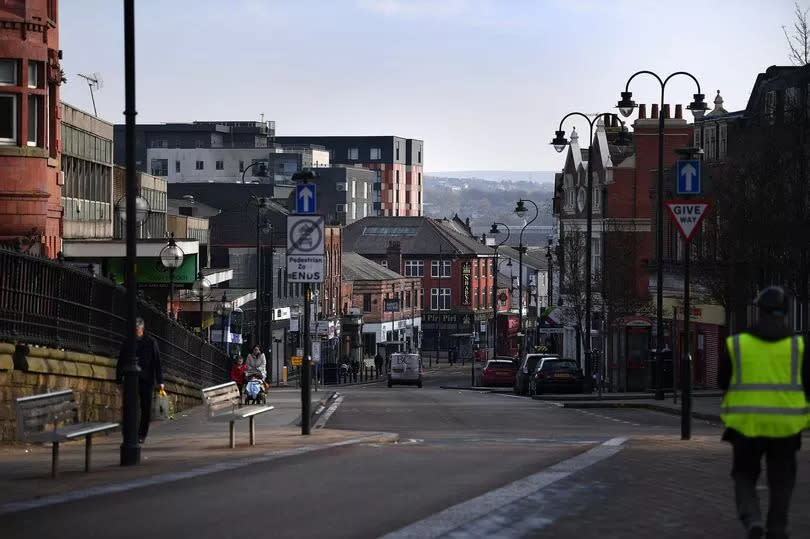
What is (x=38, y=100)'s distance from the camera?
101 ft

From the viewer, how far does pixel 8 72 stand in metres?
30.0

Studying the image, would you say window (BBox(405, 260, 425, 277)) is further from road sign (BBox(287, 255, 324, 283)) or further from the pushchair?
road sign (BBox(287, 255, 324, 283))

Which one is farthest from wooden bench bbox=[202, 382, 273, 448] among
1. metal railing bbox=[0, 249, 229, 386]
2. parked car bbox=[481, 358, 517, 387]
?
parked car bbox=[481, 358, 517, 387]

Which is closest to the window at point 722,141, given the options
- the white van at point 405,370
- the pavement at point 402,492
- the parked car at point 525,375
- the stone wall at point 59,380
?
the parked car at point 525,375

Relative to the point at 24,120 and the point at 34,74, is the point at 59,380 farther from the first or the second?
the point at 34,74

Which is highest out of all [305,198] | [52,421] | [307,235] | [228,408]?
[305,198]

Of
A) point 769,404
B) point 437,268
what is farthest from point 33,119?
point 437,268

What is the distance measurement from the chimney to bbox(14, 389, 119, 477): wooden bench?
12921 centimetres

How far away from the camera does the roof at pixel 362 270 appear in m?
127

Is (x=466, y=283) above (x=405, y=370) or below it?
above

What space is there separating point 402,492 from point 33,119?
19.0 metres

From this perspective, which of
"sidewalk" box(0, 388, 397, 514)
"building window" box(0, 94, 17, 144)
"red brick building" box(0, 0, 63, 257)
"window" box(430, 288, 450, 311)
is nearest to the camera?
"sidewalk" box(0, 388, 397, 514)

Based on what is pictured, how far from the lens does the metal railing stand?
21.2 metres

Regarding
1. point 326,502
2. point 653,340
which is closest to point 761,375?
point 326,502
